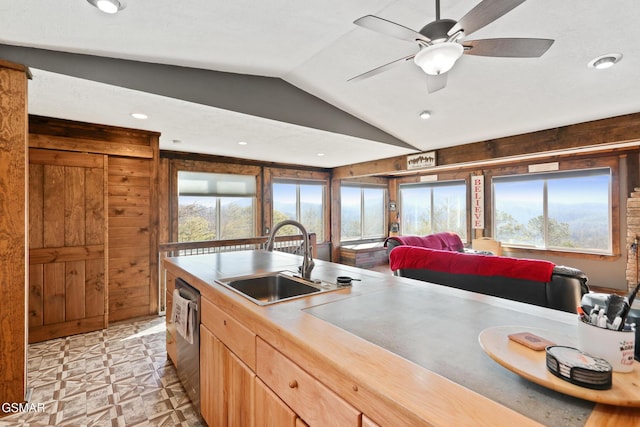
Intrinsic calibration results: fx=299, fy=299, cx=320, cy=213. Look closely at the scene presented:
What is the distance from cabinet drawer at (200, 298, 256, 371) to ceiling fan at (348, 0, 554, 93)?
→ 1.64 m

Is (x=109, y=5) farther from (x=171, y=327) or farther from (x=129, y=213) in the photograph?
(x=129, y=213)

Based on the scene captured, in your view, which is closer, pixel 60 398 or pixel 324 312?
pixel 324 312

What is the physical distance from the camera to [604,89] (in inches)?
109

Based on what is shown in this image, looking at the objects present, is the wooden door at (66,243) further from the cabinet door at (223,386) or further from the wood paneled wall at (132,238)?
the cabinet door at (223,386)

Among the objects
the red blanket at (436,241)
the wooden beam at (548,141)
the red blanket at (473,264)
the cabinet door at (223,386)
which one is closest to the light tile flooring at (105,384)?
the cabinet door at (223,386)

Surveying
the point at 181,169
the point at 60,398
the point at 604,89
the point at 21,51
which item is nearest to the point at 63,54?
the point at 21,51

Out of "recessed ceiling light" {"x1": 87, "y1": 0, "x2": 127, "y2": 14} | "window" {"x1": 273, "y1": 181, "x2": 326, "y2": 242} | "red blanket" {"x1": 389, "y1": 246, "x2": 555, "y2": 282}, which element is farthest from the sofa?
"window" {"x1": 273, "y1": 181, "x2": 326, "y2": 242}

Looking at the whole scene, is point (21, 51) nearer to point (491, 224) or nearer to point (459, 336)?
point (459, 336)

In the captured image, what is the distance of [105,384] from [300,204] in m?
5.00

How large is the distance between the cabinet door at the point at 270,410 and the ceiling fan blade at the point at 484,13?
75.3 inches

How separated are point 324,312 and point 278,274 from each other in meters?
0.84

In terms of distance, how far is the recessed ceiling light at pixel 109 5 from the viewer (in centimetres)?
169

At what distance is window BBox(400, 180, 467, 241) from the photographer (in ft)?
23.9

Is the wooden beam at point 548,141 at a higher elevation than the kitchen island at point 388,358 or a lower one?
higher
